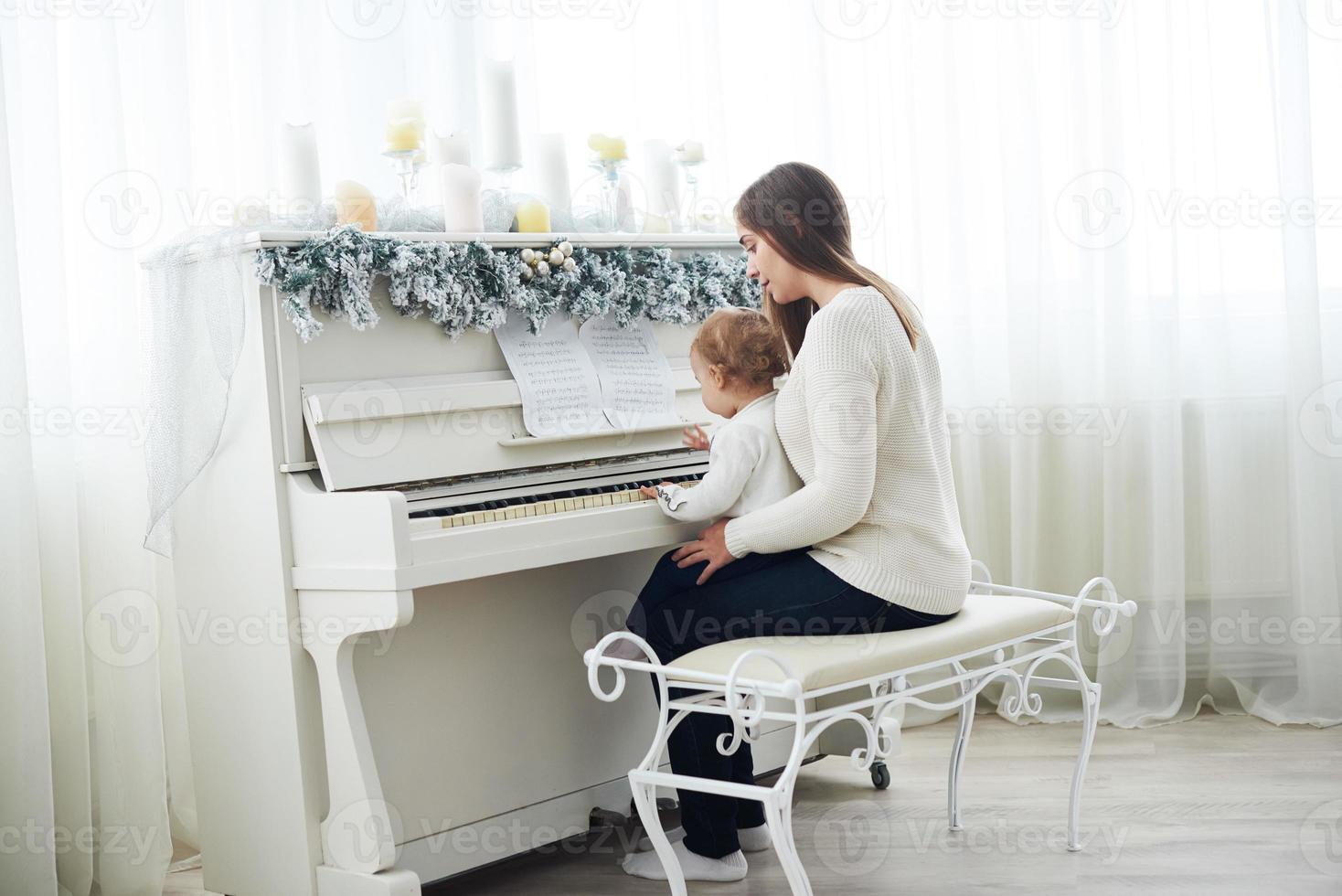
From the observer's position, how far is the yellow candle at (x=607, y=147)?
277 cm

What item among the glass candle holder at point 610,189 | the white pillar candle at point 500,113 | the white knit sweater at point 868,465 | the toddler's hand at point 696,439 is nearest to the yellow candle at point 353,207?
the white pillar candle at point 500,113

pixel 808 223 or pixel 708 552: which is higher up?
pixel 808 223

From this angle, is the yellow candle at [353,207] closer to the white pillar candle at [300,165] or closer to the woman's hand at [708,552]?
the white pillar candle at [300,165]

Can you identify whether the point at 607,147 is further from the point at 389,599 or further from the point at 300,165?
the point at 389,599

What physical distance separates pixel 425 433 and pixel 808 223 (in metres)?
0.73

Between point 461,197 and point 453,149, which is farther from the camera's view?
point 453,149

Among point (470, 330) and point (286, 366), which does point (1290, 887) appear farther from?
point (286, 366)

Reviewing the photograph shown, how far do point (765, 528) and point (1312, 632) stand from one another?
6.27 ft

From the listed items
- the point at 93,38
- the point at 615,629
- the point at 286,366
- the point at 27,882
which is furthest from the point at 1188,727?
the point at 93,38

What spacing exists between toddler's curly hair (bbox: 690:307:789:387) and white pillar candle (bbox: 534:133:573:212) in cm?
53

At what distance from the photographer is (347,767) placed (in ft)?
7.16

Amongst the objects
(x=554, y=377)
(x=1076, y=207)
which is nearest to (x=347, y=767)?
(x=554, y=377)

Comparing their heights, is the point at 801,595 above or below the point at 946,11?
below

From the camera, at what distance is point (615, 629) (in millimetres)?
2703
